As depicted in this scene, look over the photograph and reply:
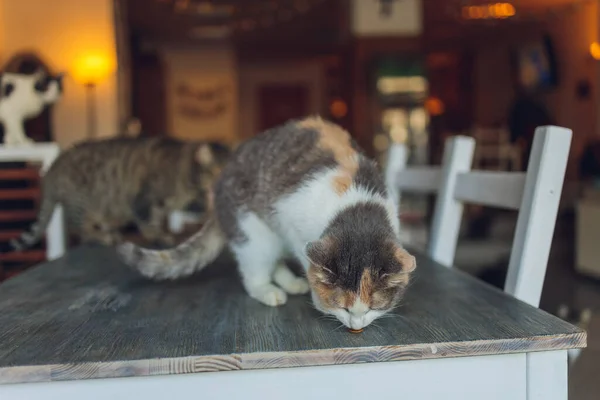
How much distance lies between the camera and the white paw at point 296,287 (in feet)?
3.84

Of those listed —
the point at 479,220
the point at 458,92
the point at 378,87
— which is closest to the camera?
the point at 479,220

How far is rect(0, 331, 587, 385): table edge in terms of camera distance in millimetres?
708

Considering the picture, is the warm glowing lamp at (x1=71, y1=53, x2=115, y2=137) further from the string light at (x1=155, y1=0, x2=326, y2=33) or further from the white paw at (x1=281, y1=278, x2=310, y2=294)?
the white paw at (x1=281, y1=278, x2=310, y2=294)

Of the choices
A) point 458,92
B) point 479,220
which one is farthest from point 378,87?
point 458,92

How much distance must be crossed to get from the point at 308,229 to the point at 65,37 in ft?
12.5

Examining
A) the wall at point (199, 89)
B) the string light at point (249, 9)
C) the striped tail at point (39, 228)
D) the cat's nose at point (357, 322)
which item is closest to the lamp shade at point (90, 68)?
the string light at point (249, 9)

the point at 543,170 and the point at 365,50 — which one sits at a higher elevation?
the point at 365,50

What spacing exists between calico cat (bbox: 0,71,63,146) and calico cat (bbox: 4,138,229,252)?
19.4 inches

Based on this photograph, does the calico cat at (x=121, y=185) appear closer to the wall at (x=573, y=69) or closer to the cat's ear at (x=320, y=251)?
the cat's ear at (x=320, y=251)

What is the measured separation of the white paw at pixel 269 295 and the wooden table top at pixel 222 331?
22mm

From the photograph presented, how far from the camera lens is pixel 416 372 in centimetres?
77

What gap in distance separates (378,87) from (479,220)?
1971 millimetres

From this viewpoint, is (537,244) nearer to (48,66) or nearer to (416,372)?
(416,372)

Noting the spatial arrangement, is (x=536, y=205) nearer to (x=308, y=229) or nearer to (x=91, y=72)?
(x=308, y=229)
